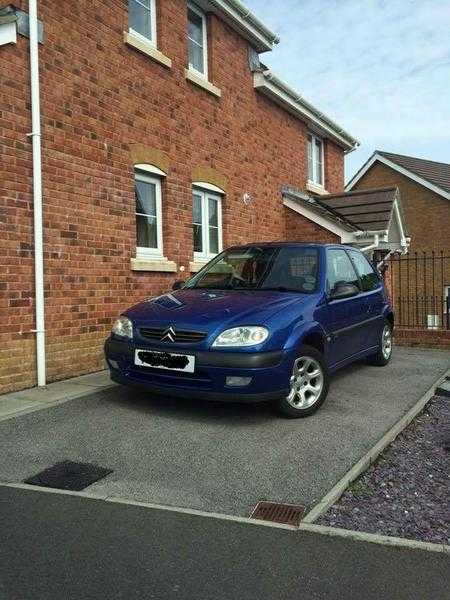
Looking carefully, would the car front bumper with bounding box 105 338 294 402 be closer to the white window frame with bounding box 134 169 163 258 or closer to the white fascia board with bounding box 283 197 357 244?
the white window frame with bounding box 134 169 163 258

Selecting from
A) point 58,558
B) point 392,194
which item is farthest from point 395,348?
point 58,558

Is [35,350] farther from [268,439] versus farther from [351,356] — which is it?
[351,356]

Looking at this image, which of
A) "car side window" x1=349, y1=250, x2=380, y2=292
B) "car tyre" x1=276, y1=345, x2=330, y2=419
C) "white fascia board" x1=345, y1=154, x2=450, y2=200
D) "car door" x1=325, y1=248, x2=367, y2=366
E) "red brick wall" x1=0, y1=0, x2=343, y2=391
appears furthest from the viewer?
"white fascia board" x1=345, y1=154, x2=450, y2=200

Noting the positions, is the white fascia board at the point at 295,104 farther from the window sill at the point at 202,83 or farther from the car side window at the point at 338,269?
the car side window at the point at 338,269

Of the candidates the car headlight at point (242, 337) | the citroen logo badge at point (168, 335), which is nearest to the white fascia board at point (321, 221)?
the car headlight at point (242, 337)

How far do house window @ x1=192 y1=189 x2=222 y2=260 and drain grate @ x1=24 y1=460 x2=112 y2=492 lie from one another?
20.0 feet

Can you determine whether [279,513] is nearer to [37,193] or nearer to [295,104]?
[37,193]

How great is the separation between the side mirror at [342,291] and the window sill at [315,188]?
8.03 meters

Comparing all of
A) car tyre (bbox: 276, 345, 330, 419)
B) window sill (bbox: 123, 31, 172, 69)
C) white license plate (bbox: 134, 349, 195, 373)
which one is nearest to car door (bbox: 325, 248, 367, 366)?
car tyre (bbox: 276, 345, 330, 419)

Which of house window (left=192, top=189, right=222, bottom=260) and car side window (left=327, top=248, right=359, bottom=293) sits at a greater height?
house window (left=192, top=189, right=222, bottom=260)

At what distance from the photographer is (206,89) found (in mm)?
9758

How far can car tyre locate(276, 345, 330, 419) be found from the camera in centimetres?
523

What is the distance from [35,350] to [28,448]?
7.43 feet

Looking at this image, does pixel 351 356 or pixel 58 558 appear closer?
pixel 58 558
